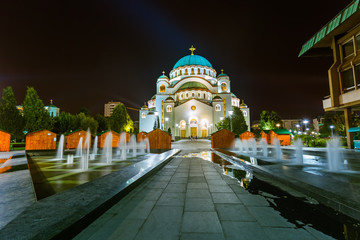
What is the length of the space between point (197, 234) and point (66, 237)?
1.70 metres

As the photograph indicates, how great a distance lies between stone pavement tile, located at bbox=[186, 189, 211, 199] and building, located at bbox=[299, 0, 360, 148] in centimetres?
1879

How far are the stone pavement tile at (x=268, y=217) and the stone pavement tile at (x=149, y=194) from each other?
6.77 ft

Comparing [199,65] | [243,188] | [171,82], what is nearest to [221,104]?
[199,65]

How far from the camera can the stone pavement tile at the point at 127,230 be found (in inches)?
89.1

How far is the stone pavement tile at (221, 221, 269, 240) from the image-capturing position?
2.22 m

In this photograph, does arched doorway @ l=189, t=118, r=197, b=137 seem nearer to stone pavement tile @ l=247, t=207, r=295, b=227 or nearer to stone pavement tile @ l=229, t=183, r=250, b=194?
stone pavement tile @ l=229, t=183, r=250, b=194

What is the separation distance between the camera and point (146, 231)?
7.81 ft

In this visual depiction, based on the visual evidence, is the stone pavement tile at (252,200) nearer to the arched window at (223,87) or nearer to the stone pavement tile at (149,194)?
the stone pavement tile at (149,194)

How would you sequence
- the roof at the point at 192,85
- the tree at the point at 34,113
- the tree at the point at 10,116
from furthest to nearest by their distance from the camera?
the roof at the point at 192,85
the tree at the point at 34,113
the tree at the point at 10,116

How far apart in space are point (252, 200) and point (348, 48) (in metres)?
21.3

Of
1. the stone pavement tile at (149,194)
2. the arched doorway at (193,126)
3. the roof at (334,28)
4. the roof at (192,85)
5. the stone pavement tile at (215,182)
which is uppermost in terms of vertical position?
the roof at (192,85)

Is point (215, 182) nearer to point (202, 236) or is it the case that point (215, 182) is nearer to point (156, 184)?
point (156, 184)

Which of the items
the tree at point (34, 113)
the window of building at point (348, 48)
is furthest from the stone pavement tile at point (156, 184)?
the tree at point (34, 113)

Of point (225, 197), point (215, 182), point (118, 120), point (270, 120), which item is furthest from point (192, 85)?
point (225, 197)
